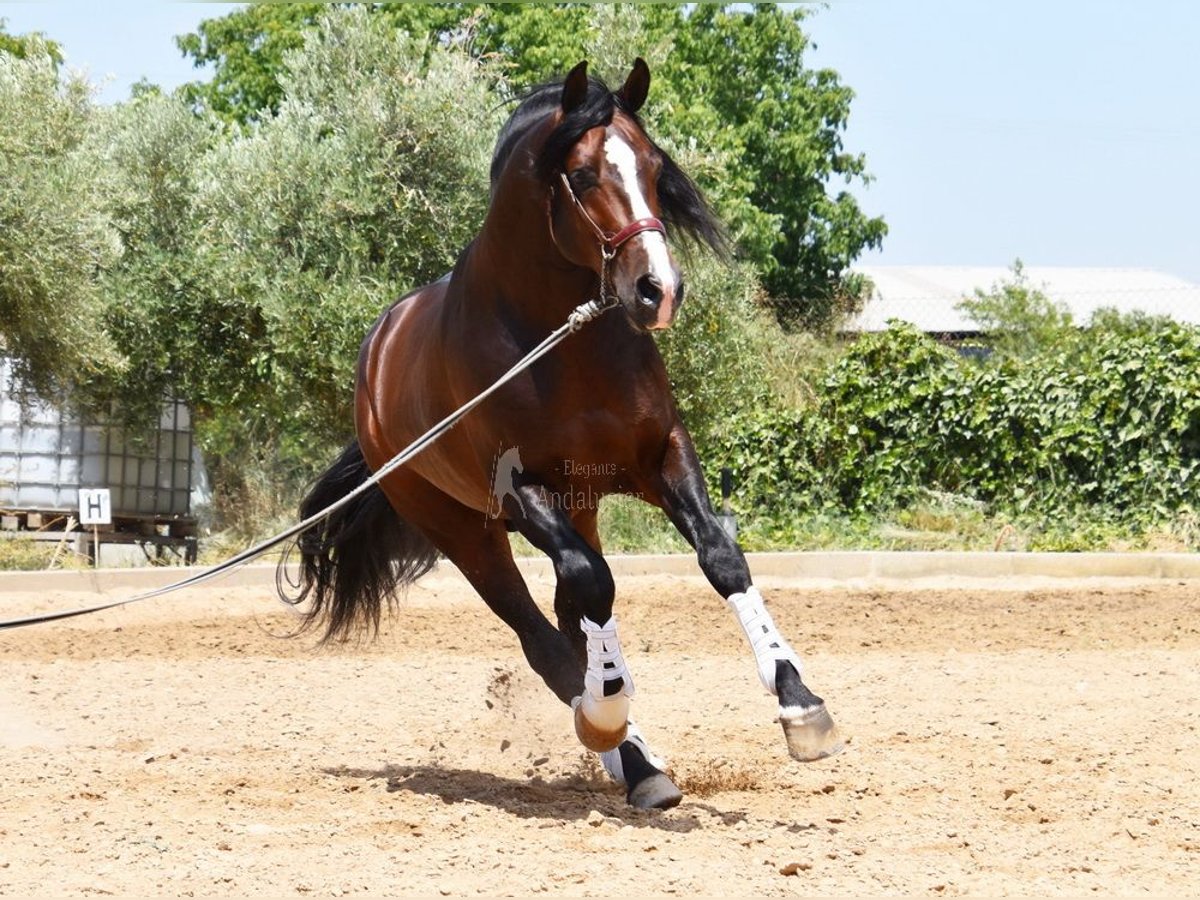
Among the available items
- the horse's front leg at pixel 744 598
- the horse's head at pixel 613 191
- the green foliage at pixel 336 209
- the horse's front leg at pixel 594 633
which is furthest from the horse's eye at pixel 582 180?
the green foliage at pixel 336 209

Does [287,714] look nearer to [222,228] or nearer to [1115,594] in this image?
[1115,594]

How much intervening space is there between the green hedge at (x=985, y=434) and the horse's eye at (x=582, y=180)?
353 inches

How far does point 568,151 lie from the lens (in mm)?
4816

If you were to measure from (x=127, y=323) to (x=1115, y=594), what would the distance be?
30.8 feet

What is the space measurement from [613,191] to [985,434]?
939 cm

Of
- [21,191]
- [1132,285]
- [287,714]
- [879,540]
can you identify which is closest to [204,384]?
[21,191]

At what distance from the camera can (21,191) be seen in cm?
1251

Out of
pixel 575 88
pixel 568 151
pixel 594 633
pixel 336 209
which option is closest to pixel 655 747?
pixel 594 633

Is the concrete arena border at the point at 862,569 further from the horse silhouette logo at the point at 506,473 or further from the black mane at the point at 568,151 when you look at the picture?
the black mane at the point at 568,151

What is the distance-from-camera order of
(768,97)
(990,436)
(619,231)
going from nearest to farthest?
(619,231), (990,436), (768,97)

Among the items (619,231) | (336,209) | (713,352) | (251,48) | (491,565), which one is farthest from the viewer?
(251,48)

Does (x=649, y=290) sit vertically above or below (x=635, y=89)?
below

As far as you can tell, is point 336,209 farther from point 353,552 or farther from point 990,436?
point 353,552

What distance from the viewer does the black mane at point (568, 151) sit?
4.86 meters
